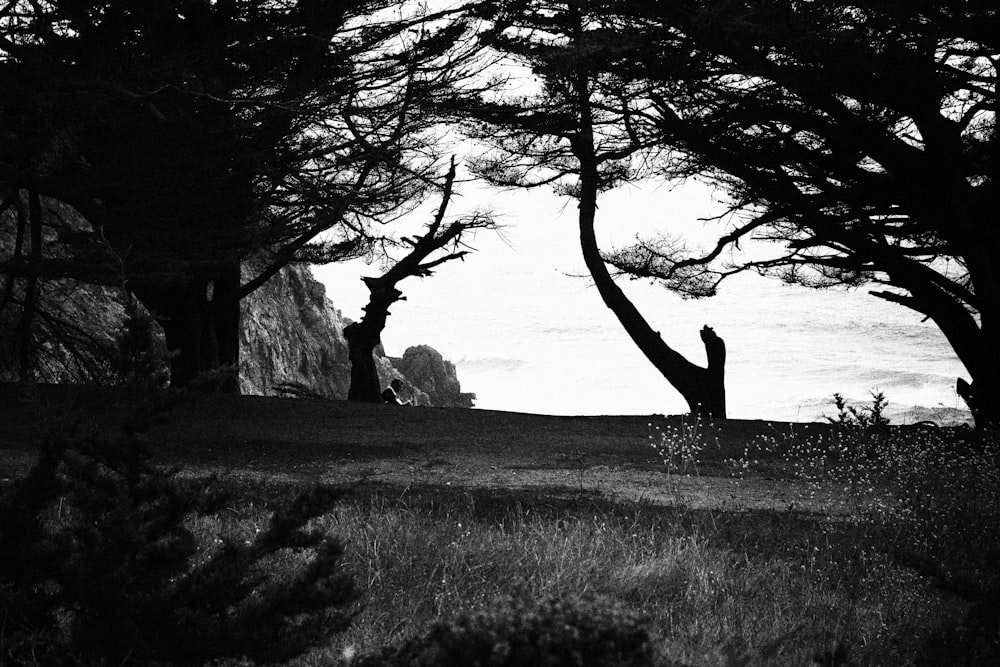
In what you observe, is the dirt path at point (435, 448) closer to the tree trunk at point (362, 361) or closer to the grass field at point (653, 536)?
the grass field at point (653, 536)

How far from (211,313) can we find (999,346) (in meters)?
9.21

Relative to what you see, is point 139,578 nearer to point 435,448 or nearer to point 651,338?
point 435,448

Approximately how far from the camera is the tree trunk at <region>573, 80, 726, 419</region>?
12.3m

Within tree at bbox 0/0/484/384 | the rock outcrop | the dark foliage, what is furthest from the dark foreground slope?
the rock outcrop

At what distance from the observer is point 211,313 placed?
41.0 ft

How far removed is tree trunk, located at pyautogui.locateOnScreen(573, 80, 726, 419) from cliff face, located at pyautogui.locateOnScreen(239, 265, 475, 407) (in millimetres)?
5994

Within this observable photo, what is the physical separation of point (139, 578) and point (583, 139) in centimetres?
1030

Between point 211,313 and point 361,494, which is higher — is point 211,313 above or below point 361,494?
above

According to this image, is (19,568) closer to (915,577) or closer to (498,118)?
(915,577)

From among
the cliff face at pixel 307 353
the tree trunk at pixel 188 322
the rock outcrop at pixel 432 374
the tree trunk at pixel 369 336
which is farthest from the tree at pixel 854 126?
the rock outcrop at pixel 432 374

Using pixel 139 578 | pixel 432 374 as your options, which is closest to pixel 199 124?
pixel 139 578

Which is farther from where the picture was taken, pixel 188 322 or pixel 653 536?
pixel 188 322

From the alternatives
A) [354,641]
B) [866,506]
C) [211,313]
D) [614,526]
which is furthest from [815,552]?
[211,313]

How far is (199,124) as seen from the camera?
9.10 metres
